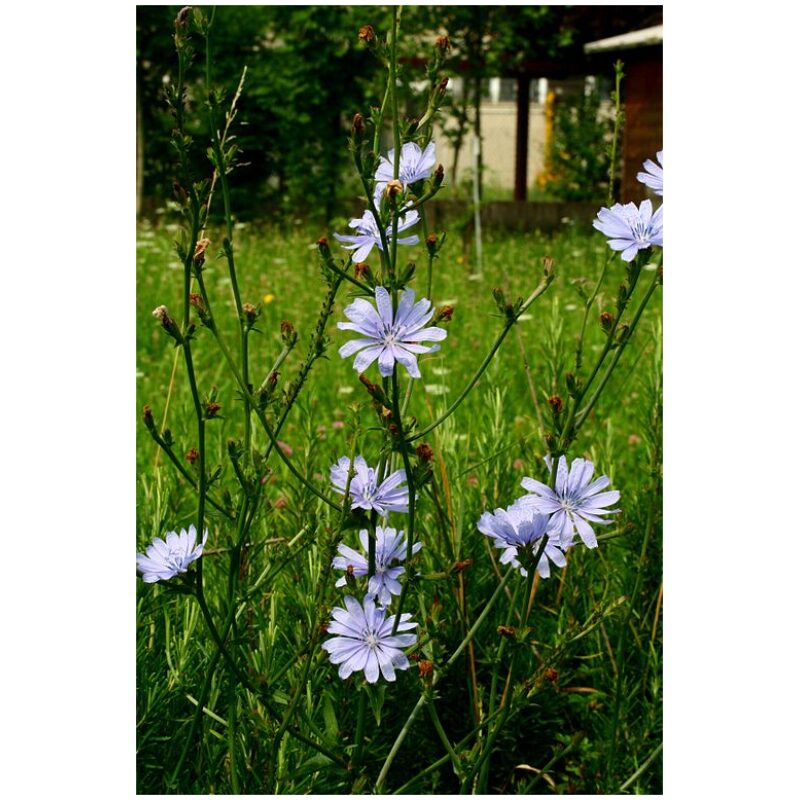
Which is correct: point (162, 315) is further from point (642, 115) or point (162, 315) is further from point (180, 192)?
point (642, 115)

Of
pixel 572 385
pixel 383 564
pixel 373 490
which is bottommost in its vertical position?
pixel 383 564

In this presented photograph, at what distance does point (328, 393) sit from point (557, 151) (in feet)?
28.6

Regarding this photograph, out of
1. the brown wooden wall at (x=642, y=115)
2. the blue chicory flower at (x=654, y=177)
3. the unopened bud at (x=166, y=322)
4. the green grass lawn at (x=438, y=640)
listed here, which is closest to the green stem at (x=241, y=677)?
the green grass lawn at (x=438, y=640)

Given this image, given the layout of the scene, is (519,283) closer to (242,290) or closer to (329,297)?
(242,290)

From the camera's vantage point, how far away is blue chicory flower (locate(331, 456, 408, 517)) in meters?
1.13

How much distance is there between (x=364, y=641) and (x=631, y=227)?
591 millimetres

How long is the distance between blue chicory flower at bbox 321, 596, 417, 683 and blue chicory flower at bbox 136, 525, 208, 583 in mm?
185

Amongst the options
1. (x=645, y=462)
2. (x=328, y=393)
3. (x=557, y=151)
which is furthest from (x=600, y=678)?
(x=557, y=151)

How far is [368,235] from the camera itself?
117 centimetres

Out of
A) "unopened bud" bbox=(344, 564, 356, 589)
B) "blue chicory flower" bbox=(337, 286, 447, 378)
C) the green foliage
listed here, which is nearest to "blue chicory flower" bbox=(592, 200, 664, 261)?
"blue chicory flower" bbox=(337, 286, 447, 378)

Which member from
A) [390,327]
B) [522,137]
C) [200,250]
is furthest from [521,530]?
[522,137]

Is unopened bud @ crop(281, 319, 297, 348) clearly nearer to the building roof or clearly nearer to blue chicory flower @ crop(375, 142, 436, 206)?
blue chicory flower @ crop(375, 142, 436, 206)

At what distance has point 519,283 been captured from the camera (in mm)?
5422

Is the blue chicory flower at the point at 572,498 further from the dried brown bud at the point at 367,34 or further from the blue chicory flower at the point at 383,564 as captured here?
the dried brown bud at the point at 367,34
